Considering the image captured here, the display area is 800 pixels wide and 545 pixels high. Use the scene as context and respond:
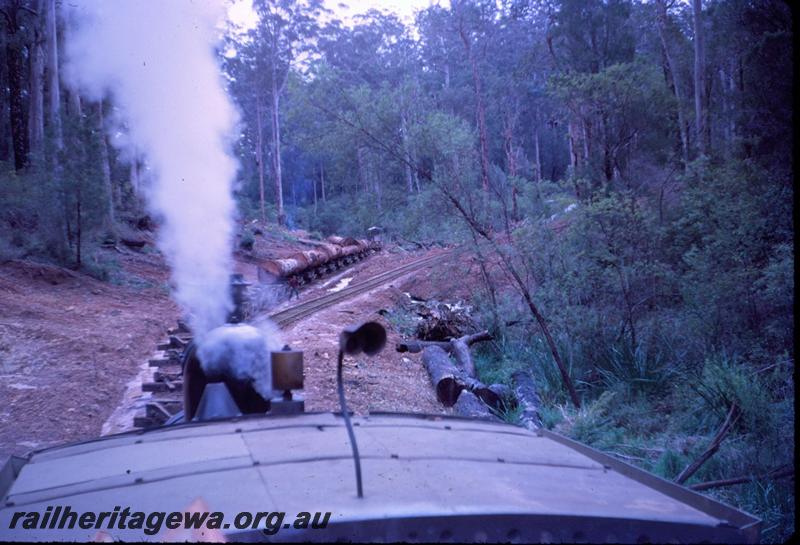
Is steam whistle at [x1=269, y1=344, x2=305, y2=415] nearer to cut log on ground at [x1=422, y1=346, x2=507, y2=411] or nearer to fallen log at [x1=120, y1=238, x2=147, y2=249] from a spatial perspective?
cut log on ground at [x1=422, y1=346, x2=507, y2=411]

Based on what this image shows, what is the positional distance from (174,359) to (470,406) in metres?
5.15

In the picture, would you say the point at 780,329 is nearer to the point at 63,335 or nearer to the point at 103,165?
the point at 63,335

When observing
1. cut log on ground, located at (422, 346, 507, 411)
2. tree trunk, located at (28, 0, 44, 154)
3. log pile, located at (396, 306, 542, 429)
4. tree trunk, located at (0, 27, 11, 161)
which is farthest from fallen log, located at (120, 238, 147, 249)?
cut log on ground, located at (422, 346, 507, 411)

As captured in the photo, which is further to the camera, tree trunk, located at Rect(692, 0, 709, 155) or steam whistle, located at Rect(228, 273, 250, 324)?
tree trunk, located at Rect(692, 0, 709, 155)

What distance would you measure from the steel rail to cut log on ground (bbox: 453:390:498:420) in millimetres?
3096

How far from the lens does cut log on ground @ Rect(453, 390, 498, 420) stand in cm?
750

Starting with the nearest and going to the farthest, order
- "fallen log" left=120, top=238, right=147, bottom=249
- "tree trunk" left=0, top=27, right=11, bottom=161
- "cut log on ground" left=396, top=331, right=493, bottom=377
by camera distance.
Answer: "cut log on ground" left=396, top=331, right=493, bottom=377 < "fallen log" left=120, top=238, right=147, bottom=249 < "tree trunk" left=0, top=27, right=11, bottom=161

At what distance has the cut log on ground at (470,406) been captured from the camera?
7.50m

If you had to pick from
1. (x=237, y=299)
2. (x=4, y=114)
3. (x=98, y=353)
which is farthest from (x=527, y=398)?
(x=4, y=114)

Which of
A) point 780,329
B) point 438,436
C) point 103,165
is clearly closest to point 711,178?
A: point 780,329

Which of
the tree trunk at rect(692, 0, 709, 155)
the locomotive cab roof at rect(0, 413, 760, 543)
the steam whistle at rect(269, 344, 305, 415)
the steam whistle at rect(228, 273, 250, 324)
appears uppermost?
the tree trunk at rect(692, 0, 709, 155)

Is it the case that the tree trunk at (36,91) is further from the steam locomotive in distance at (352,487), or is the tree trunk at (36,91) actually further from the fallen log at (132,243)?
the steam locomotive in distance at (352,487)

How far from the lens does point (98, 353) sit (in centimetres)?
1014

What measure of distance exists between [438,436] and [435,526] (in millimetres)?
1015
